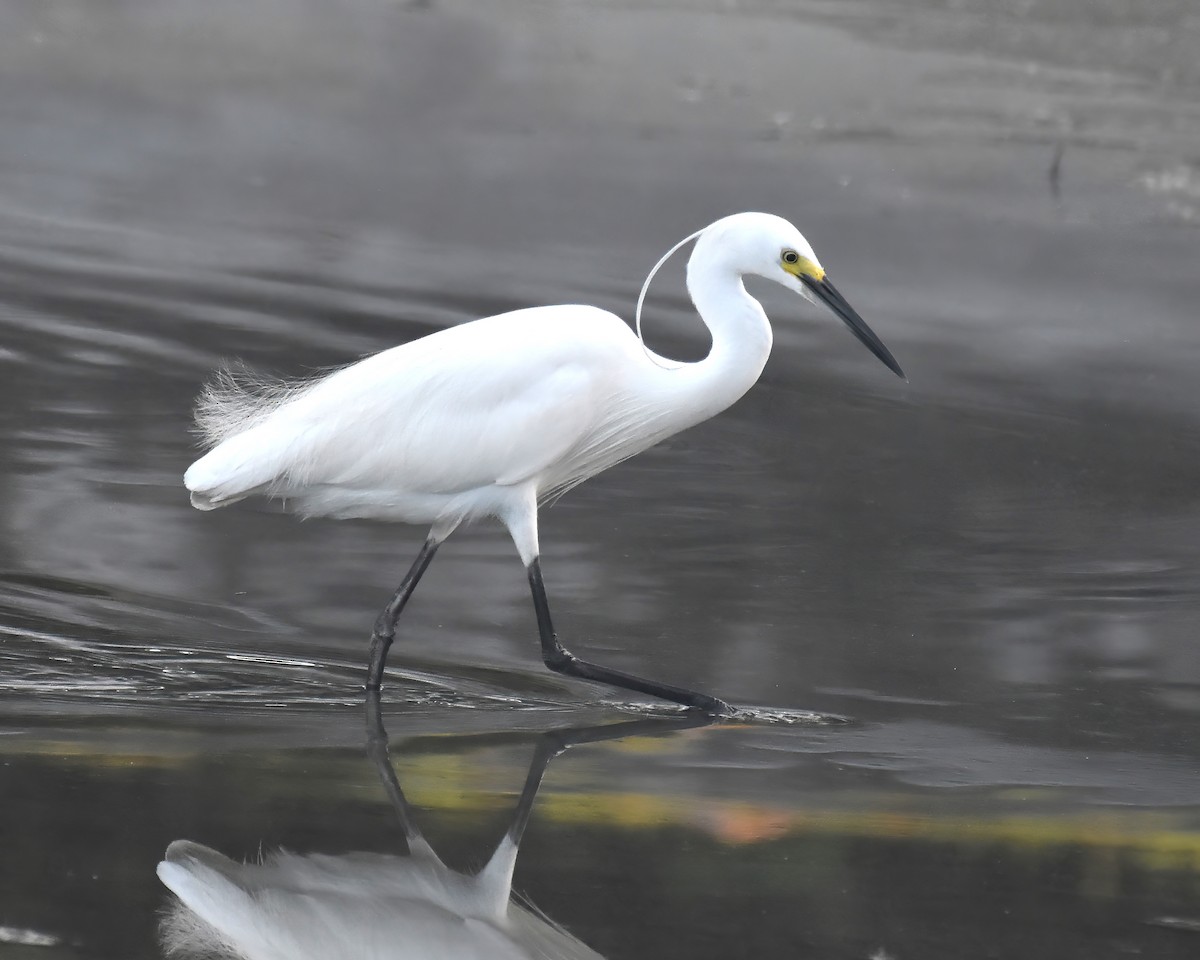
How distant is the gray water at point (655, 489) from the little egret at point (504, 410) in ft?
1.57

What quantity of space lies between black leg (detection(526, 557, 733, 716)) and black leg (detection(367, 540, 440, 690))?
327mm

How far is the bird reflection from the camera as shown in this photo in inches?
140

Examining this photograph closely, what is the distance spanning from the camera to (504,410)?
201 inches

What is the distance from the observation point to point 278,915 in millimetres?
3652

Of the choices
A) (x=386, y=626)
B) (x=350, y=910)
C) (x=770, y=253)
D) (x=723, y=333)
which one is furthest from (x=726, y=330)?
(x=350, y=910)

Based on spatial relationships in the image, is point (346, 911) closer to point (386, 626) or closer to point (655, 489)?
point (386, 626)

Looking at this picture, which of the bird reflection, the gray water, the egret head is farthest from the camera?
the egret head

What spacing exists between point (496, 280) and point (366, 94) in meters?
1.75

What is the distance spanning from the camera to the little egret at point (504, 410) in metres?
5.06

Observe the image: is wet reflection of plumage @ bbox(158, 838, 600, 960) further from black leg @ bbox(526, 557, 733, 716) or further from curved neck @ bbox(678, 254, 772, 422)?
curved neck @ bbox(678, 254, 772, 422)

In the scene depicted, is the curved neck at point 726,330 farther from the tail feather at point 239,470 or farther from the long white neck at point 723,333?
the tail feather at point 239,470

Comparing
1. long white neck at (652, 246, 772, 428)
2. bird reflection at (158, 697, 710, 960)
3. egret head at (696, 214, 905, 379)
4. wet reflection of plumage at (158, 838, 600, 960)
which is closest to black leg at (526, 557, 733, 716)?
long white neck at (652, 246, 772, 428)

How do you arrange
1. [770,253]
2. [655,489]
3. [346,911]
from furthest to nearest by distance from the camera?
[655,489] < [770,253] < [346,911]

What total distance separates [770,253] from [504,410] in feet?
2.74
